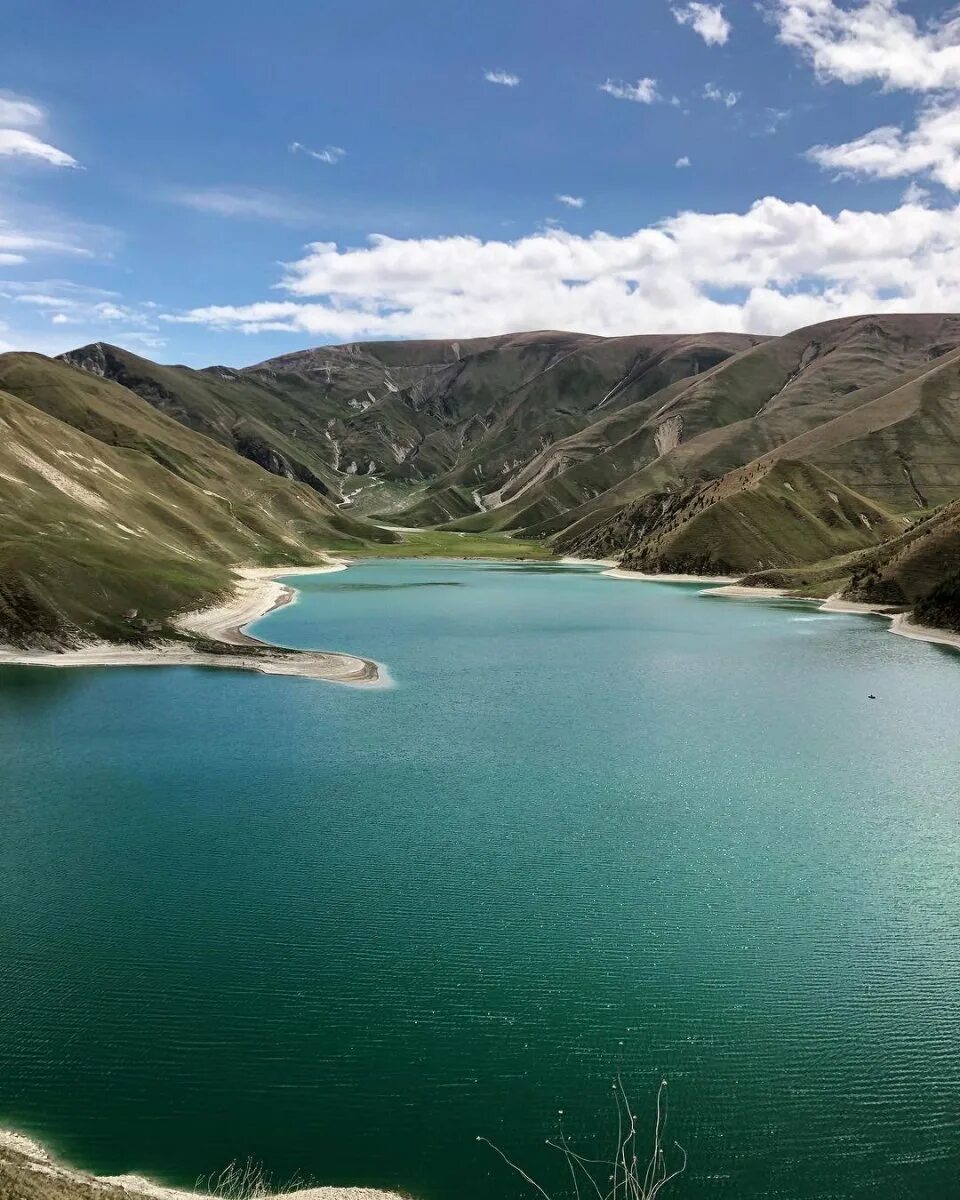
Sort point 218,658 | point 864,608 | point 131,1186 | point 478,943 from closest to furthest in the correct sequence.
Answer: point 131,1186, point 478,943, point 218,658, point 864,608

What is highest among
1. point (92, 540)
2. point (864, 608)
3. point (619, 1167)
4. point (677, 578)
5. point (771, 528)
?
point (771, 528)

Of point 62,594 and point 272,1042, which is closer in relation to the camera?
point 272,1042

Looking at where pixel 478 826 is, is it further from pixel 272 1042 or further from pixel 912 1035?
pixel 912 1035

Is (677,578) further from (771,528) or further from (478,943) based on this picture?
(478,943)

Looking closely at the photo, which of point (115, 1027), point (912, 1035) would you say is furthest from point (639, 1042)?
point (115, 1027)

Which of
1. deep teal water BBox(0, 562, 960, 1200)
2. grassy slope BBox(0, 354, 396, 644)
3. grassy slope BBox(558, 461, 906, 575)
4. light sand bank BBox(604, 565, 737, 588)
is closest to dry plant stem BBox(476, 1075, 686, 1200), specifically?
deep teal water BBox(0, 562, 960, 1200)

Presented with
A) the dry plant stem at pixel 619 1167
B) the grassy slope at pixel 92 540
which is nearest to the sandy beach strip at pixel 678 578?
the grassy slope at pixel 92 540

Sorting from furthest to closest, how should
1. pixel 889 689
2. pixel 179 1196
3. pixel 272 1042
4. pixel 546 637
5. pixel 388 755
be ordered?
pixel 546 637 < pixel 889 689 < pixel 388 755 < pixel 272 1042 < pixel 179 1196

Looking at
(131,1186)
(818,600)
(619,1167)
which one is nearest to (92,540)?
(131,1186)
